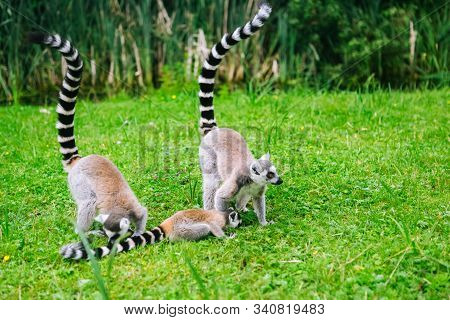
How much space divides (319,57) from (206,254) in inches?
308

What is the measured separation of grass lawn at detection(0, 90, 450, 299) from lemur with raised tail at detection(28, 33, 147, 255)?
308mm

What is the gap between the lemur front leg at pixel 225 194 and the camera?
4832mm

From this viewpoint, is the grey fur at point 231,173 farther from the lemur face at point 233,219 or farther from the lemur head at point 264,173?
the lemur face at point 233,219

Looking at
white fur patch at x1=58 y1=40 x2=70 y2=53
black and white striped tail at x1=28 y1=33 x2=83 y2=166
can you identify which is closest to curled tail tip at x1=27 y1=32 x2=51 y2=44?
→ black and white striped tail at x1=28 y1=33 x2=83 y2=166

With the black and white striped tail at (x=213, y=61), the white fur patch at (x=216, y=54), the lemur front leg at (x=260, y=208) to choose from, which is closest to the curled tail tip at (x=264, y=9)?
the black and white striped tail at (x=213, y=61)

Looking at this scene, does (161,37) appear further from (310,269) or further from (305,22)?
(310,269)

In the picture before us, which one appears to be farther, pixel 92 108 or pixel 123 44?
pixel 123 44

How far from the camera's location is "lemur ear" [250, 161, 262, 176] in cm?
469

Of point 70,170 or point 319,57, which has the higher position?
point 319,57

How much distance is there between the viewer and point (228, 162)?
5.09m

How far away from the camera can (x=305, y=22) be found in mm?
10648

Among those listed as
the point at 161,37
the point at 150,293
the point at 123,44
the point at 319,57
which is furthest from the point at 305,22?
the point at 150,293

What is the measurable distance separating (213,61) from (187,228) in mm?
1731

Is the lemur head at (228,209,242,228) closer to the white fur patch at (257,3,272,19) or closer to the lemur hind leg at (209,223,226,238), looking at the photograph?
the lemur hind leg at (209,223,226,238)
